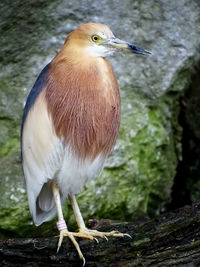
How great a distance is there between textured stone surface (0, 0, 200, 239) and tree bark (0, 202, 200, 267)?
102cm

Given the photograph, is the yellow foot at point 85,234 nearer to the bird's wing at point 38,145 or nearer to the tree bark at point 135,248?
the tree bark at point 135,248

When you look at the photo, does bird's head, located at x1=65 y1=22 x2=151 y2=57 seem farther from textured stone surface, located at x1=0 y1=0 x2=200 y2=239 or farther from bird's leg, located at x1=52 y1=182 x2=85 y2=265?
textured stone surface, located at x1=0 y1=0 x2=200 y2=239

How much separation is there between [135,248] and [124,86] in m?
1.62

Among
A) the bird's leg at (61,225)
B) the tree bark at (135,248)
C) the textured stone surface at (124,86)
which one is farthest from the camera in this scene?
the textured stone surface at (124,86)

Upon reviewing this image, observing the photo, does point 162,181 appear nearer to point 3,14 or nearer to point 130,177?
point 130,177

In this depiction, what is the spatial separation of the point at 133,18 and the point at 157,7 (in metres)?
0.19

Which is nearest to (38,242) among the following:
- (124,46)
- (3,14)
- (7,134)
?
(124,46)

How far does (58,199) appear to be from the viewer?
10.2 ft

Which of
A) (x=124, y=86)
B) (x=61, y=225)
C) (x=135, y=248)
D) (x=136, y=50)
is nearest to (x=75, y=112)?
(x=136, y=50)

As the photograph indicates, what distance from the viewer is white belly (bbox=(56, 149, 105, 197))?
2.98 meters

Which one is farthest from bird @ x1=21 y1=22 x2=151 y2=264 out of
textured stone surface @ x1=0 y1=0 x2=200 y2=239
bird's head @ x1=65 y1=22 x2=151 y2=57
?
textured stone surface @ x1=0 y1=0 x2=200 y2=239

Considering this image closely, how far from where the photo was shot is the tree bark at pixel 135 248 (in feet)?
8.48

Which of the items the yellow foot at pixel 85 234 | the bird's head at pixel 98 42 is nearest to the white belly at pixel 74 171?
the yellow foot at pixel 85 234

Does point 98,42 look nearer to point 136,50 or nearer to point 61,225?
point 136,50
